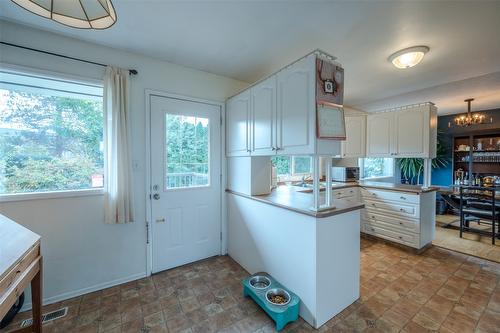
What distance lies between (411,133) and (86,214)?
4383 millimetres

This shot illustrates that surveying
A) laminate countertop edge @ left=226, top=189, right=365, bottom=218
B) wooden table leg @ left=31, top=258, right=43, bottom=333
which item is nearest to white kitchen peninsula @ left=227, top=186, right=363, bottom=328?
laminate countertop edge @ left=226, top=189, right=365, bottom=218

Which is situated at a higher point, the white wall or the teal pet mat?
the white wall

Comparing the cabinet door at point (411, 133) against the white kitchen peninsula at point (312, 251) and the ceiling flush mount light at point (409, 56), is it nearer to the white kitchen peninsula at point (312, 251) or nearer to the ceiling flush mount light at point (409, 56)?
the ceiling flush mount light at point (409, 56)

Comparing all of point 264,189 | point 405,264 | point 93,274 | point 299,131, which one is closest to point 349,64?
point 299,131

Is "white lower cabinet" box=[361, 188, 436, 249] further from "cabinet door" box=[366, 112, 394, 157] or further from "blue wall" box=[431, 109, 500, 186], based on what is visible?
"blue wall" box=[431, 109, 500, 186]

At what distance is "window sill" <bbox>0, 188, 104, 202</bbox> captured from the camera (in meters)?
1.83

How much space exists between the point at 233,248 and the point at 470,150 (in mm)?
6258

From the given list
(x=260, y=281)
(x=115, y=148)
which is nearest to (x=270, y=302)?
(x=260, y=281)

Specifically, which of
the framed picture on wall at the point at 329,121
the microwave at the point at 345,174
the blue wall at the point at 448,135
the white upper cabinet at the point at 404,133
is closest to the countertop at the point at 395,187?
the microwave at the point at 345,174

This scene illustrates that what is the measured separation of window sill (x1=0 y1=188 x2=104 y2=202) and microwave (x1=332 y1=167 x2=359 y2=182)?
3.73 metres

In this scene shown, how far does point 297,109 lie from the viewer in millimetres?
1823

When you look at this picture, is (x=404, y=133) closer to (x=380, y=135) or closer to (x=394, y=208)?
(x=380, y=135)

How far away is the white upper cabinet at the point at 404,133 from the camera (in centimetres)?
311

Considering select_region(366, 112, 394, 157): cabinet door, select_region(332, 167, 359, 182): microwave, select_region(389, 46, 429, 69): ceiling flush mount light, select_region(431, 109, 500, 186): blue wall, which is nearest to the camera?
select_region(389, 46, 429, 69): ceiling flush mount light
